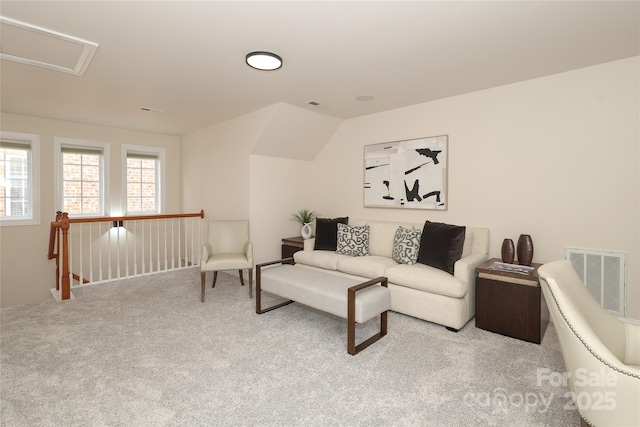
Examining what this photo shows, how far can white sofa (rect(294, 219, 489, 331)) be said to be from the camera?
2902 millimetres

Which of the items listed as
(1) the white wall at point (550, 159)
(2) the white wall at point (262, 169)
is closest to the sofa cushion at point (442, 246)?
(1) the white wall at point (550, 159)

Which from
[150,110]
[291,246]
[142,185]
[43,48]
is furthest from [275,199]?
[43,48]

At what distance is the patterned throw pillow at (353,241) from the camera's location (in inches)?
159

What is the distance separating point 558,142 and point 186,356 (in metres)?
3.92

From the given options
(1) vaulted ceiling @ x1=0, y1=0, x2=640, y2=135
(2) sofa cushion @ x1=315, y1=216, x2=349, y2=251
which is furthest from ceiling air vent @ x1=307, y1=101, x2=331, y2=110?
(2) sofa cushion @ x1=315, y1=216, x2=349, y2=251

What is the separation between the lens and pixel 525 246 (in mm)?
3082

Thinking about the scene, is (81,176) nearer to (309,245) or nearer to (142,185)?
(142,185)

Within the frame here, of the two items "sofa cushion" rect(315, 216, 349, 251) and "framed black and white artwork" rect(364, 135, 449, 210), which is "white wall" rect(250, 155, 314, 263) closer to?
"sofa cushion" rect(315, 216, 349, 251)

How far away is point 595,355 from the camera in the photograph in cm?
131

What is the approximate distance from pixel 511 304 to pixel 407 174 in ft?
6.68

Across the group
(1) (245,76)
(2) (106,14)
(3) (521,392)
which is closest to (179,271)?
(1) (245,76)

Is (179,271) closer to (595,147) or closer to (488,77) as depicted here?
(488,77)

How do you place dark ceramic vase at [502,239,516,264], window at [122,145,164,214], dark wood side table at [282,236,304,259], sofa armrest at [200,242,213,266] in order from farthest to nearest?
window at [122,145,164,214], dark wood side table at [282,236,304,259], sofa armrest at [200,242,213,266], dark ceramic vase at [502,239,516,264]

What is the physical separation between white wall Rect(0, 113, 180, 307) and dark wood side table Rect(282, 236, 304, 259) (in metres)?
3.28
